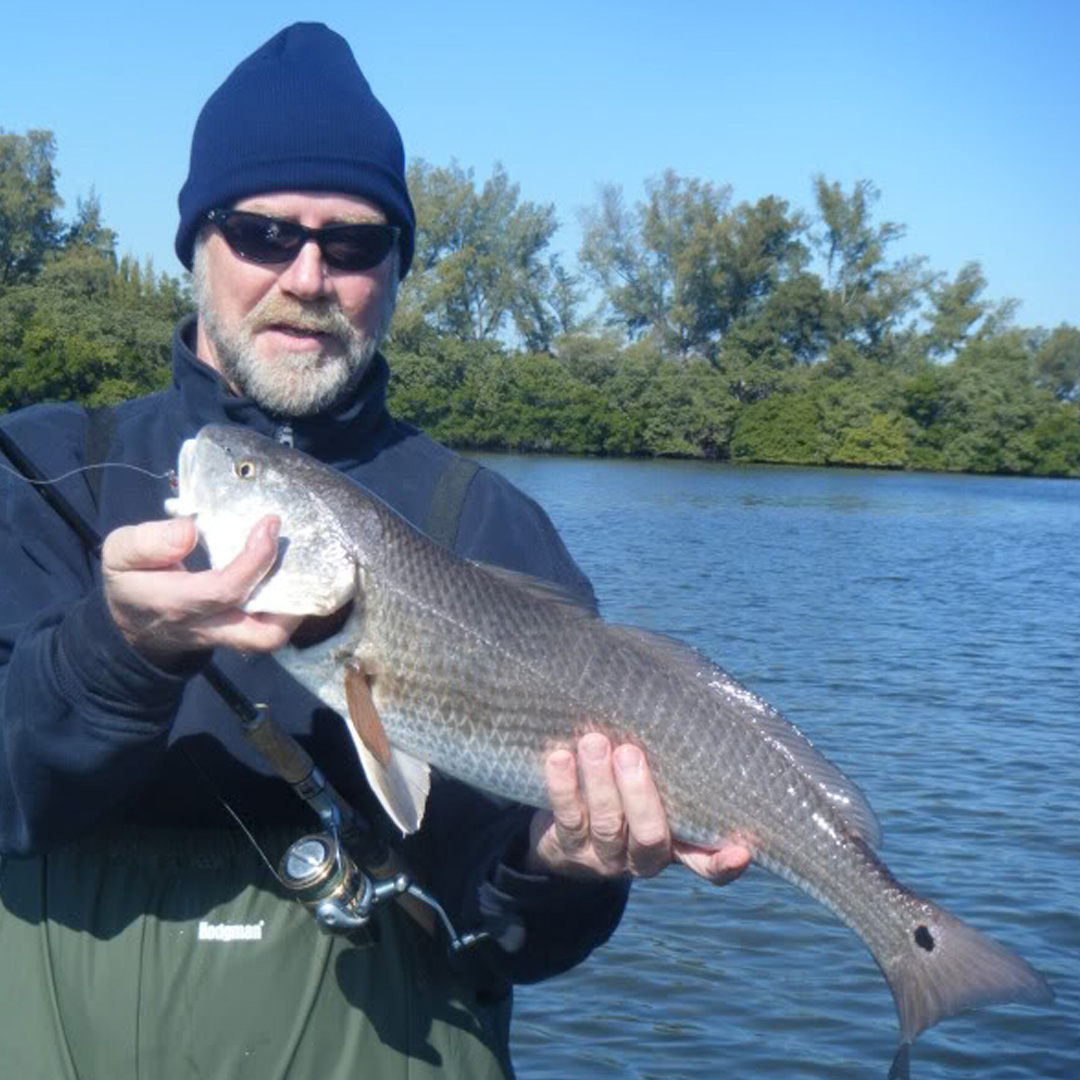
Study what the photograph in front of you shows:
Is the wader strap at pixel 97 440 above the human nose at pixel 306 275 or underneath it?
underneath

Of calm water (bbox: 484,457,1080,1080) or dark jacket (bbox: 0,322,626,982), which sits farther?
calm water (bbox: 484,457,1080,1080)

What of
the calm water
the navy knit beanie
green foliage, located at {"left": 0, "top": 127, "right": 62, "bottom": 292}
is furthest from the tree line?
the navy knit beanie

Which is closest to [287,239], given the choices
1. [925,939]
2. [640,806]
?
[640,806]

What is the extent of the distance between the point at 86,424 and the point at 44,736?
0.83 meters

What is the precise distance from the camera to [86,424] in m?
3.15

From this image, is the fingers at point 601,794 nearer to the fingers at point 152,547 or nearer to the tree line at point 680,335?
the fingers at point 152,547

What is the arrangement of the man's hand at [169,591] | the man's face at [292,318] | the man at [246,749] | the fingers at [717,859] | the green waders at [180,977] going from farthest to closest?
1. the man's face at [292,318]
2. the fingers at [717,859]
3. the green waders at [180,977]
4. the man at [246,749]
5. the man's hand at [169,591]

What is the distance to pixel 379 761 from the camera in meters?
2.92

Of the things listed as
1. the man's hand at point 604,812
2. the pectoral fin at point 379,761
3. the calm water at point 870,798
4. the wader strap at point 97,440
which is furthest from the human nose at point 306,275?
the calm water at point 870,798

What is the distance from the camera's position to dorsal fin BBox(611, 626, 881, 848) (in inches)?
126

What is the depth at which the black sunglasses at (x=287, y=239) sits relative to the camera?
326 centimetres

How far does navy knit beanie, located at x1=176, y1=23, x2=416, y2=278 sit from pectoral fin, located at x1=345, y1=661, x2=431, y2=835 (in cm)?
106

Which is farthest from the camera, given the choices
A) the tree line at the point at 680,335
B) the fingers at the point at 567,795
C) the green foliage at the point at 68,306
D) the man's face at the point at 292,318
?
the tree line at the point at 680,335

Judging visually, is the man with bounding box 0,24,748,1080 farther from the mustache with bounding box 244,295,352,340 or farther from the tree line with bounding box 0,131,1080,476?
the tree line with bounding box 0,131,1080,476
